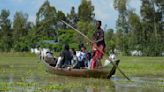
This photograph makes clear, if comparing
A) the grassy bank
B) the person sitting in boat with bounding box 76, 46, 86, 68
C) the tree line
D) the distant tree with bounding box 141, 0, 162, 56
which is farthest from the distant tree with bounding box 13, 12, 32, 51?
the person sitting in boat with bounding box 76, 46, 86, 68

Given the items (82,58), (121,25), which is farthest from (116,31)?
(82,58)

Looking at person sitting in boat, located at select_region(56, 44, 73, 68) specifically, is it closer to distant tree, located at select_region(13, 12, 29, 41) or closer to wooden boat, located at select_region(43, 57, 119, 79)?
wooden boat, located at select_region(43, 57, 119, 79)

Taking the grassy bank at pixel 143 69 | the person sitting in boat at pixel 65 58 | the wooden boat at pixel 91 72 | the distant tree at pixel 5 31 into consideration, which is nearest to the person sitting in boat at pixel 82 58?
the person sitting in boat at pixel 65 58

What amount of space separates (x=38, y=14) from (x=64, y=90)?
7307 cm

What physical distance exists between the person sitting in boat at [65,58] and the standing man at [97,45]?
5.24 ft

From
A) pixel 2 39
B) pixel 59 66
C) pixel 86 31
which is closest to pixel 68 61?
pixel 59 66

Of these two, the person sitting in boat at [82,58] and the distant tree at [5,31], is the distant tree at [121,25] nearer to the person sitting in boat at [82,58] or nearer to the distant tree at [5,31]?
the distant tree at [5,31]

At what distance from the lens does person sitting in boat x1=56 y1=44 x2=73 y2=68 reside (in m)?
25.1

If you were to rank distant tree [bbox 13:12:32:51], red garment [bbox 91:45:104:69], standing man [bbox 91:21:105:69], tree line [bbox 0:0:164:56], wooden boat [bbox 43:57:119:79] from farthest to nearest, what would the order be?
distant tree [bbox 13:12:32:51] → tree line [bbox 0:0:164:56] → red garment [bbox 91:45:104:69] → standing man [bbox 91:21:105:69] → wooden boat [bbox 43:57:119:79]

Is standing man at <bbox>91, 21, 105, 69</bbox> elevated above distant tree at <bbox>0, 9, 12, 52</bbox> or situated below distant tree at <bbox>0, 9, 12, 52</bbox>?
below

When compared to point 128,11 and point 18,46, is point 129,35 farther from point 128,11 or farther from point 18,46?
point 18,46

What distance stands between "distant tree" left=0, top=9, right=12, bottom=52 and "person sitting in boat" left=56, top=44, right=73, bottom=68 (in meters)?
69.3

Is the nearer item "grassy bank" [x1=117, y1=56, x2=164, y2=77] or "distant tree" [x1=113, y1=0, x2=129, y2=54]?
"grassy bank" [x1=117, y1=56, x2=164, y2=77]

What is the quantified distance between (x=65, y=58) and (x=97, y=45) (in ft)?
7.62
